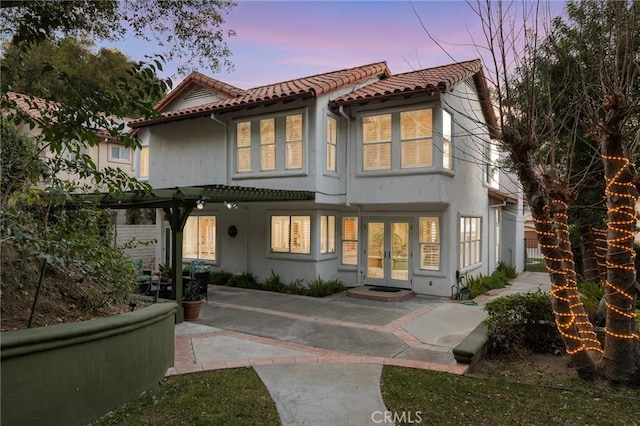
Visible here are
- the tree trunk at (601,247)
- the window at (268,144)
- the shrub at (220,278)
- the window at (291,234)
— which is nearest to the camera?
the tree trunk at (601,247)

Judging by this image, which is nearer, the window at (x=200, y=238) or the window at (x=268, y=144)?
the window at (x=268, y=144)

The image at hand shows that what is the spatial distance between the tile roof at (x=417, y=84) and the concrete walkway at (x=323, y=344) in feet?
17.9

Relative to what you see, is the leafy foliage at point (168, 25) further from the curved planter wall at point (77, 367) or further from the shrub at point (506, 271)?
the shrub at point (506, 271)

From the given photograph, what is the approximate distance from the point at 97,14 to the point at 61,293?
4612 millimetres

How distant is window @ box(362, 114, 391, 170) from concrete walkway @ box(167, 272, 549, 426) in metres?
3.95

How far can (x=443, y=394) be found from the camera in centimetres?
500

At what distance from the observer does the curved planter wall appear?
11.0 ft

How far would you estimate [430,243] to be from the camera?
11844 millimetres

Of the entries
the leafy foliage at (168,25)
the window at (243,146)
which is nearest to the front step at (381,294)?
the window at (243,146)

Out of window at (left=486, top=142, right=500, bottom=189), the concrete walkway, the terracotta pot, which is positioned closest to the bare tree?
the concrete walkway

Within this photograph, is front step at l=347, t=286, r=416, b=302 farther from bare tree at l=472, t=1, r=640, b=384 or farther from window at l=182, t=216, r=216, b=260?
window at l=182, t=216, r=216, b=260

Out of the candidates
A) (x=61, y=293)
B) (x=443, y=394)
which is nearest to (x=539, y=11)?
(x=443, y=394)

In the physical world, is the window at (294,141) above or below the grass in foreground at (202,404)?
above

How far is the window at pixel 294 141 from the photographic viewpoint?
473 inches
